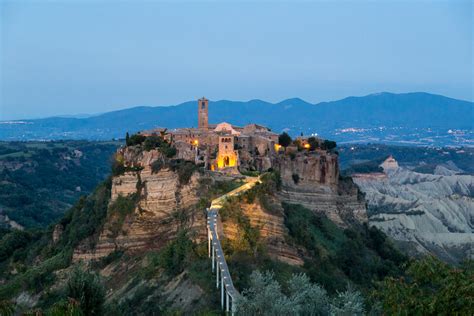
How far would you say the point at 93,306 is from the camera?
23484mm

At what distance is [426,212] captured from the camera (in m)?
85.9

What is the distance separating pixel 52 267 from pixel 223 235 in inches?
589

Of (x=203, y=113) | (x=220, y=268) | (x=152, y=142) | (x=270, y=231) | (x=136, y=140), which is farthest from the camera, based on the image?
(x=203, y=113)

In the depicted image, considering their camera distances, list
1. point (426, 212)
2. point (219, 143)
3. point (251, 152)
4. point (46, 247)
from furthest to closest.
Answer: point (426, 212) → point (46, 247) → point (251, 152) → point (219, 143)

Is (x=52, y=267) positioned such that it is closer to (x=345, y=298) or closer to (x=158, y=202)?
(x=158, y=202)

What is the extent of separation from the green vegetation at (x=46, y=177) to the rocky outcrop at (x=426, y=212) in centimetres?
4163

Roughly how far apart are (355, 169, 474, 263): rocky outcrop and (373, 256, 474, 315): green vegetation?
39083mm

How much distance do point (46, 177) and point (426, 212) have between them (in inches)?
2523

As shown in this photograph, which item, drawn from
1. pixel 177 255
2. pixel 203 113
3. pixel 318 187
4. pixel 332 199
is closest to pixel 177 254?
pixel 177 255

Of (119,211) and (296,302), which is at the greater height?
(119,211)

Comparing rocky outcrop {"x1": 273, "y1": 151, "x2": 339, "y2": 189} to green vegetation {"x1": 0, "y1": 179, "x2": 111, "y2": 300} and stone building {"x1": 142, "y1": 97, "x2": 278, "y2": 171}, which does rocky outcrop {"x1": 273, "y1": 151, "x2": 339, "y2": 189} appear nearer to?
stone building {"x1": 142, "y1": 97, "x2": 278, "y2": 171}

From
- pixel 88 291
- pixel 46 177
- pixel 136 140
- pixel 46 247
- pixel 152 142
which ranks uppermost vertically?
pixel 136 140

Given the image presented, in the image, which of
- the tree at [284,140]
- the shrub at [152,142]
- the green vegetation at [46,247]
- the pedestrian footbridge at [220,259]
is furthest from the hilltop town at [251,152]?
the green vegetation at [46,247]

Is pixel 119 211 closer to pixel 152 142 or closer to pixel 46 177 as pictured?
pixel 152 142
